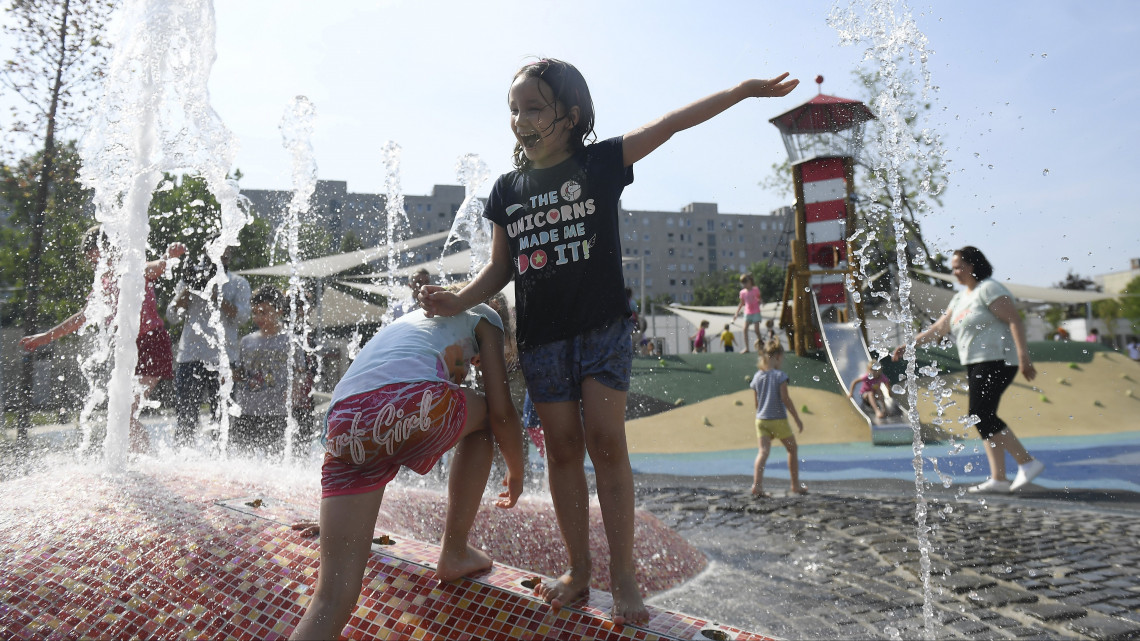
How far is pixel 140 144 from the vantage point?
426cm

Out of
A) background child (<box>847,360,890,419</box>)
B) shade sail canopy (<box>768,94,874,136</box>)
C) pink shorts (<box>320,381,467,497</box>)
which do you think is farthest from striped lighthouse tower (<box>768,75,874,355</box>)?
pink shorts (<box>320,381,467,497</box>)

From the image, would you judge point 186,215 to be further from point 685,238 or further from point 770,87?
point 685,238

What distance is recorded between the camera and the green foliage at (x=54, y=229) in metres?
8.84

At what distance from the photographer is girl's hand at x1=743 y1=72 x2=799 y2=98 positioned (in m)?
2.02

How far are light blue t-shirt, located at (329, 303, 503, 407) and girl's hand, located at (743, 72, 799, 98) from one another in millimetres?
999

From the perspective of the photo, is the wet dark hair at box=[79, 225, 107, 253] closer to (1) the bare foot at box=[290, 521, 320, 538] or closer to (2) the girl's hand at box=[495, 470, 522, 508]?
(1) the bare foot at box=[290, 521, 320, 538]

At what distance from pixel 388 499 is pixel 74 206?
28.6ft

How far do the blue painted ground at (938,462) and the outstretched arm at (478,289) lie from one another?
194 inches

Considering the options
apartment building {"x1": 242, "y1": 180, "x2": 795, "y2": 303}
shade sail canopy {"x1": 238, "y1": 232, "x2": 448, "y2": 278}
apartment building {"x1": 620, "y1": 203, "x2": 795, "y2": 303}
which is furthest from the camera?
apartment building {"x1": 620, "y1": 203, "x2": 795, "y2": 303}

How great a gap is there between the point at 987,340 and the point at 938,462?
3.07 metres

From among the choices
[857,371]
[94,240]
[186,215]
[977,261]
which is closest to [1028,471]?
[977,261]

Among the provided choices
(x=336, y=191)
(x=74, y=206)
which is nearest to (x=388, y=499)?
(x=74, y=206)

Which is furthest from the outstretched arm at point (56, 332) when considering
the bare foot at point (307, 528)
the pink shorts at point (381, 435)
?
the pink shorts at point (381, 435)

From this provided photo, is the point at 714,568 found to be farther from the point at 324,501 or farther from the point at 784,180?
the point at 784,180
